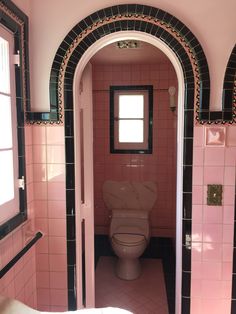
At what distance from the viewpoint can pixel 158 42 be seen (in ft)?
5.51

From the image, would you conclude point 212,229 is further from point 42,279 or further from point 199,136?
point 42,279

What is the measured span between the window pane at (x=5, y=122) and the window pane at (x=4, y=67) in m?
0.05

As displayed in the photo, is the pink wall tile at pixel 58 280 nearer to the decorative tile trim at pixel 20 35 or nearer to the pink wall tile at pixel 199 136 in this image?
the decorative tile trim at pixel 20 35

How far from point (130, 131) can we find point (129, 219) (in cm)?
102

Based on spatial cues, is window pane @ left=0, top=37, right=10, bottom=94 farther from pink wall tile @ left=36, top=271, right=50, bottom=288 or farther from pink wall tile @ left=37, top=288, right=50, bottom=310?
pink wall tile @ left=37, top=288, right=50, bottom=310

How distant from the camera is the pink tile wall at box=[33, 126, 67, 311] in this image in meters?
1.79

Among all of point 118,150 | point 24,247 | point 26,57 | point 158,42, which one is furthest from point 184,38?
point 118,150

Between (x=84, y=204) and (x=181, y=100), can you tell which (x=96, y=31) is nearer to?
(x=181, y=100)

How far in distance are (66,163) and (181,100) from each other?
830mm

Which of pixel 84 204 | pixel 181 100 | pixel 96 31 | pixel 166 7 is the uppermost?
pixel 166 7

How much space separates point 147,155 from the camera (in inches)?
129

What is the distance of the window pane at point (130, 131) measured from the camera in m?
3.27

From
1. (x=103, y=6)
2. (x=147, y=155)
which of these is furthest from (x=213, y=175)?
(x=147, y=155)

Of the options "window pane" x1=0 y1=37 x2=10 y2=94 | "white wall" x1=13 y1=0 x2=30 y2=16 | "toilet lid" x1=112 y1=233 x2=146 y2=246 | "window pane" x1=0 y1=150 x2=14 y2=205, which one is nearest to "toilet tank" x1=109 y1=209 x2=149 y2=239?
"toilet lid" x1=112 y1=233 x2=146 y2=246
